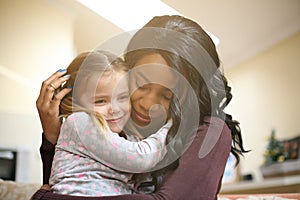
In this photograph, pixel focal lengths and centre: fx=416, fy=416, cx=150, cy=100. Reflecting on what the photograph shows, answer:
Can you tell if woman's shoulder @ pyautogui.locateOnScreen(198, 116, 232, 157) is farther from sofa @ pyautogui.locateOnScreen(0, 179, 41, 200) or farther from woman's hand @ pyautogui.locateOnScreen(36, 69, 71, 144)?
sofa @ pyautogui.locateOnScreen(0, 179, 41, 200)

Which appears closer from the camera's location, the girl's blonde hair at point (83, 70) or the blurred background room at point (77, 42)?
the girl's blonde hair at point (83, 70)

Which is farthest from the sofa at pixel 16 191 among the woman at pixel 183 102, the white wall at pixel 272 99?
the white wall at pixel 272 99

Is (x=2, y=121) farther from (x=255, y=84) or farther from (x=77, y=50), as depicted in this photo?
(x=255, y=84)

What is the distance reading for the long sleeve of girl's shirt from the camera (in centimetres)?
58

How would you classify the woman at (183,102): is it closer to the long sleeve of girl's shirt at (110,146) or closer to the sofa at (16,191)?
the long sleeve of girl's shirt at (110,146)

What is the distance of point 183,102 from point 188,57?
70 millimetres

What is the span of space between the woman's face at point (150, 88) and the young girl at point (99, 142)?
0.02m

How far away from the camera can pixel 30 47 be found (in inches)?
48.9

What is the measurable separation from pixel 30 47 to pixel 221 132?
0.80 m

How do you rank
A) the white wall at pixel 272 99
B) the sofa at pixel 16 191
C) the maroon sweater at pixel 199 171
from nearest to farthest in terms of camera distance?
1. the maroon sweater at pixel 199 171
2. the sofa at pixel 16 191
3. the white wall at pixel 272 99

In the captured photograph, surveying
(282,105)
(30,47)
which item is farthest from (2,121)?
(282,105)

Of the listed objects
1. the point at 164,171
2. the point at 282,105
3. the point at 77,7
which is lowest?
the point at 282,105

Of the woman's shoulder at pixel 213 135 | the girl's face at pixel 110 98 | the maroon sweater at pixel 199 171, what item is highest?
the girl's face at pixel 110 98

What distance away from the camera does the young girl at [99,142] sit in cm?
58
